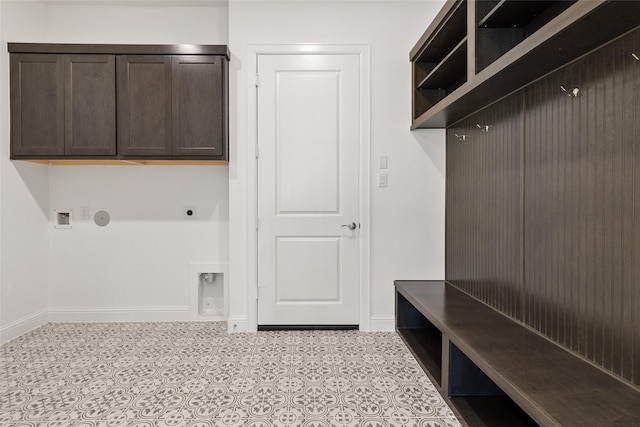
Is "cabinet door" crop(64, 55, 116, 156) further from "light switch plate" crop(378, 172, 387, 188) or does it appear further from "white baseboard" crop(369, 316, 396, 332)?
"white baseboard" crop(369, 316, 396, 332)

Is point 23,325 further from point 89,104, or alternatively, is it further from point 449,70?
point 449,70

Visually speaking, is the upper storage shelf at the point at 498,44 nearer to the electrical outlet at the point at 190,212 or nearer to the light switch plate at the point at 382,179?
the light switch plate at the point at 382,179

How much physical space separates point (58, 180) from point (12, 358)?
1.55 meters

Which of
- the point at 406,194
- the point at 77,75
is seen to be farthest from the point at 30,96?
the point at 406,194

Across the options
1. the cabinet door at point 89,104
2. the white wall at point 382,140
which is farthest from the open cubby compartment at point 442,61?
the cabinet door at point 89,104

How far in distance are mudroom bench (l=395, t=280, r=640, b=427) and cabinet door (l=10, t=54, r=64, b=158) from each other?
9.99 feet

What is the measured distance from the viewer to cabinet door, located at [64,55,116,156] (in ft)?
9.74

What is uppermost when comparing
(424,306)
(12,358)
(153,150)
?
(153,150)

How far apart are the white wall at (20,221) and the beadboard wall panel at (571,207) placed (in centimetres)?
358

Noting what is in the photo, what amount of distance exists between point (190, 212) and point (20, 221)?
1.32 metres

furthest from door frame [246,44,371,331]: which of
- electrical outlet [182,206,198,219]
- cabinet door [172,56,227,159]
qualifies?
electrical outlet [182,206,198,219]

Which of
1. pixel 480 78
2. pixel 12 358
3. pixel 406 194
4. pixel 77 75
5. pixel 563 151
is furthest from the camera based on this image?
pixel 406 194

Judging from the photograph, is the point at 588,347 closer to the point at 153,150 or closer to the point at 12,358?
the point at 153,150

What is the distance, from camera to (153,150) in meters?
3.00
